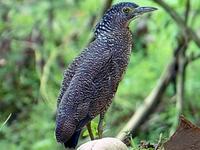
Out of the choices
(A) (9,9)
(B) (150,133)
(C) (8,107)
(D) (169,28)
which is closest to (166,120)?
(B) (150,133)

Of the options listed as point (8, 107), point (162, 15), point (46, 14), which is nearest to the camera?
point (162, 15)

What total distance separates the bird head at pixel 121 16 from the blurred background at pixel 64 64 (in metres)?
2.21

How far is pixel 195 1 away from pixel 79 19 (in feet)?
9.67

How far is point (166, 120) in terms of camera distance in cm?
562

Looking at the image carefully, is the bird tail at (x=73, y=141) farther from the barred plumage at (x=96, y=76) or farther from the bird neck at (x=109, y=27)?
the bird neck at (x=109, y=27)

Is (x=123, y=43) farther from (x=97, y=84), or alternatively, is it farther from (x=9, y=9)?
(x=9, y=9)

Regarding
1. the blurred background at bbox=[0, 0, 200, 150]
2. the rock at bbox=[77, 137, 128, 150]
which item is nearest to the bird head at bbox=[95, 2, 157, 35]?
the rock at bbox=[77, 137, 128, 150]

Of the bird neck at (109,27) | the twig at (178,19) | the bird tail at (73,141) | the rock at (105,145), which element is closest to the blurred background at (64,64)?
the twig at (178,19)

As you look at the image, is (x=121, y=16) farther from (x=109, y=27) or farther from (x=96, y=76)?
(x=96, y=76)

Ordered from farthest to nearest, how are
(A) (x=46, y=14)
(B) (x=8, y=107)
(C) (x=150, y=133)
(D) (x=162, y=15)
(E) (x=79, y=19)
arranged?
(E) (x=79, y=19) < (A) (x=46, y=14) < (B) (x=8, y=107) < (C) (x=150, y=133) < (D) (x=162, y=15)

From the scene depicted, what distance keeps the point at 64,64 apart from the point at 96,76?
16.8 ft

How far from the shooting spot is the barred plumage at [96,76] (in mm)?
2396

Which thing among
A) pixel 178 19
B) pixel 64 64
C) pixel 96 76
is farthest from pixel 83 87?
pixel 64 64

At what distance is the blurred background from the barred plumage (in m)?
2.23
